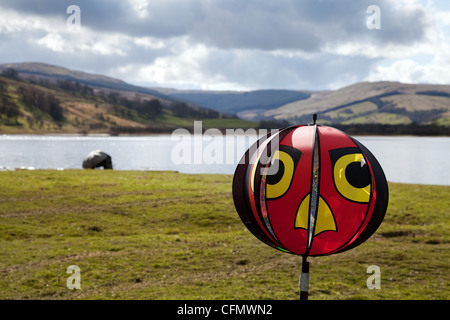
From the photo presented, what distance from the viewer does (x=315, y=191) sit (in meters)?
5.62

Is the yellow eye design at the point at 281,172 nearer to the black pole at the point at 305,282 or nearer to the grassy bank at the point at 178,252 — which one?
the black pole at the point at 305,282

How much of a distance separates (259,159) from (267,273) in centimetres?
1104

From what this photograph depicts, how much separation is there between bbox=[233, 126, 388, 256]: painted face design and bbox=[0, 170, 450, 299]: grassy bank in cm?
814

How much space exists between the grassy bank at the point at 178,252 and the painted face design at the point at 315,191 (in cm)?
814

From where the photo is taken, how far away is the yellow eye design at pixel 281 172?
18.7ft

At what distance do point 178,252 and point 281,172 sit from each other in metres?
13.5

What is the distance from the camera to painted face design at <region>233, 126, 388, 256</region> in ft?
18.5
